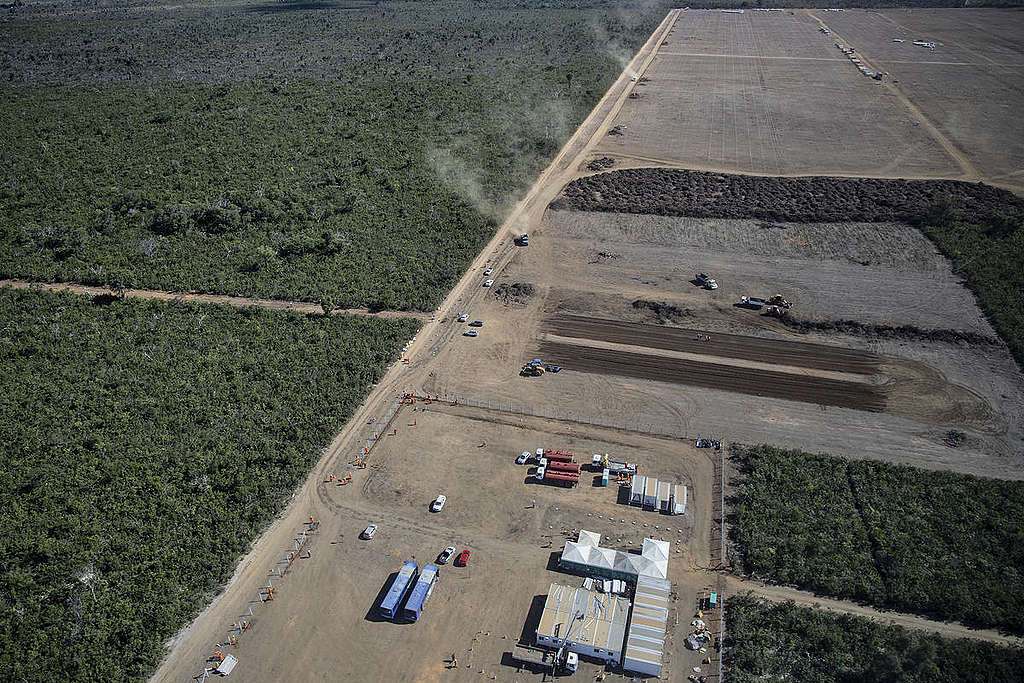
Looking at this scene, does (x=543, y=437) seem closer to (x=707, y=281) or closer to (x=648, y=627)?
(x=648, y=627)

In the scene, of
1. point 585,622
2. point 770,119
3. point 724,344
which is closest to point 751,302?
point 724,344

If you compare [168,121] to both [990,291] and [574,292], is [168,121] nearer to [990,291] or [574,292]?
[574,292]

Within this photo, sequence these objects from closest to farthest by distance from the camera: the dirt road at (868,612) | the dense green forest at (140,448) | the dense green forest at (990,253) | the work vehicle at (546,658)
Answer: the work vehicle at (546,658)
the dense green forest at (140,448)
the dirt road at (868,612)
the dense green forest at (990,253)

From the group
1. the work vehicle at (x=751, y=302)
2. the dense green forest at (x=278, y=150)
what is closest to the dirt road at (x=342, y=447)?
the dense green forest at (x=278, y=150)

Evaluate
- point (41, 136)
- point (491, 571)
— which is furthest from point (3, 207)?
point (491, 571)

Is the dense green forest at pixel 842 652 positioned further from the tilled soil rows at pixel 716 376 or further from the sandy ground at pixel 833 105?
the sandy ground at pixel 833 105

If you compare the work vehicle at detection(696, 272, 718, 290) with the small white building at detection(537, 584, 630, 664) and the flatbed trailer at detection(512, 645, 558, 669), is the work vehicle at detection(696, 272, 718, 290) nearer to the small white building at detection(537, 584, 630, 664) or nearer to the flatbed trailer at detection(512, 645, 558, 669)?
the small white building at detection(537, 584, 630, 664)
